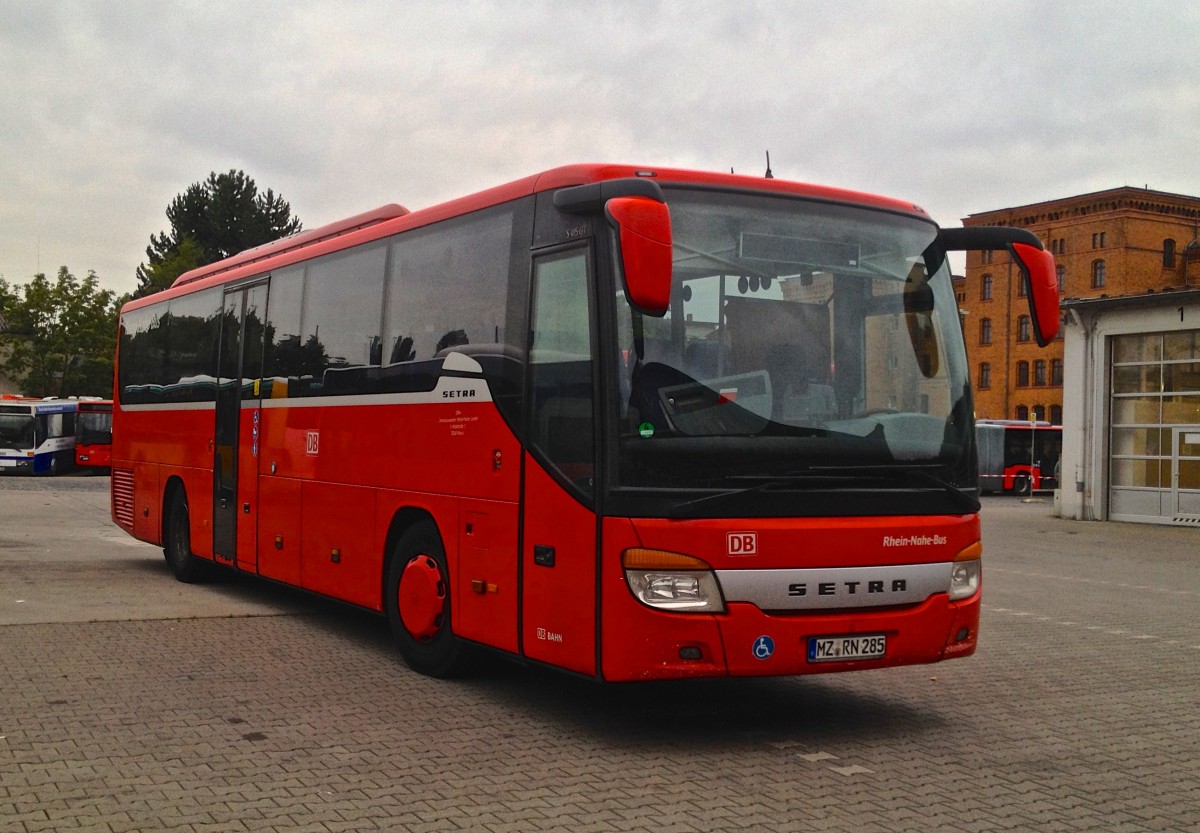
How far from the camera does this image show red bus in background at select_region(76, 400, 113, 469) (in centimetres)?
5159

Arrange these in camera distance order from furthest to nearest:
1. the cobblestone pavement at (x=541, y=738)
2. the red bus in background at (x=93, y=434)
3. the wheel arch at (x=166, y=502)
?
the red bus in background at (x=93, y=434) → the wheel arch at (x=166, y=502) → the cobblestone pavement at (x=541, y=738)

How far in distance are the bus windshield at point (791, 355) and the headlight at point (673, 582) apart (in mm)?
379

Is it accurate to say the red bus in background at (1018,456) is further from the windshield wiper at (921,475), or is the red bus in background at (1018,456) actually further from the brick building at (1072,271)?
the windshield wiper at (921,475)

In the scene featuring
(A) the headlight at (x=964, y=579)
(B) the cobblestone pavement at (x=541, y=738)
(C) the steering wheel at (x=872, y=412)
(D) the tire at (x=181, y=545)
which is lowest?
(B) the cobblestone pavement at (x=541, y=738)

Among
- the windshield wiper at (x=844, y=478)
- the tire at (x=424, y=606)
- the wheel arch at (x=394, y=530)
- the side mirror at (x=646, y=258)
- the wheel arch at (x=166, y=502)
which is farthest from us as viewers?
the wheel arch at (x=166, y=502)

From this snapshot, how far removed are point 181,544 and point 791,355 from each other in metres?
9.40

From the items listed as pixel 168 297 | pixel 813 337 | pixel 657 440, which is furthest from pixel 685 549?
pixel 168 297

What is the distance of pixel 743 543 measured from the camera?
6.96m

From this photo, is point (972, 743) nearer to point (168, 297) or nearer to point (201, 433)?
→ point (201, 433)

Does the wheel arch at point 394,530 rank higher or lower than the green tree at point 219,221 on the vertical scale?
lower

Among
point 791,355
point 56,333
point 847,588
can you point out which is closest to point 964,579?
point 847,588

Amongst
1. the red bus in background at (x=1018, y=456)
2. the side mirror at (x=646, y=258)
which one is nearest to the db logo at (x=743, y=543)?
the side mirror at (x=646, y=258)

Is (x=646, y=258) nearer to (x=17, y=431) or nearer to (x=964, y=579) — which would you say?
(x=964, y=579)

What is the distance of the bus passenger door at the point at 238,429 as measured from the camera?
12484mm
